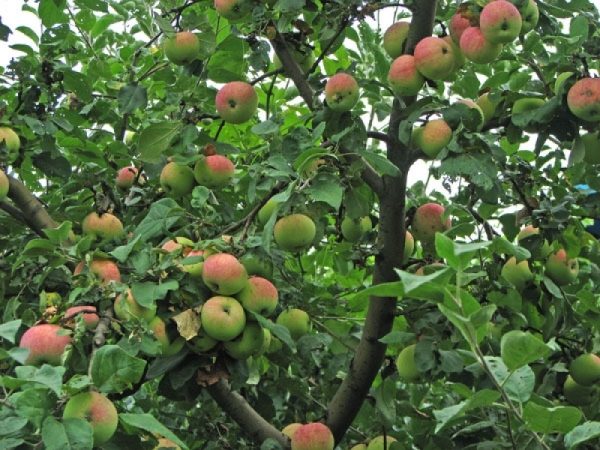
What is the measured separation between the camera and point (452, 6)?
9.14ft

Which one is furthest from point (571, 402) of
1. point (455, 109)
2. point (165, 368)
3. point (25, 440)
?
point (25, 440)

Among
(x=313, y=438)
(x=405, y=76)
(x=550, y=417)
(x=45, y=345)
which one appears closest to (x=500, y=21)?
(x=405, y=76)

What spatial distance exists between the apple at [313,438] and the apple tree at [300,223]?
Answer: 2 centimetres

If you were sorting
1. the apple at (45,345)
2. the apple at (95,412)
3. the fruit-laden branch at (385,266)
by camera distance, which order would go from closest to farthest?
1. the apple at (95,412)
2. the apple at (45,345)
3. the fruit-laden branch at (385,266)

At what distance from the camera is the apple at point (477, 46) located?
2344 mm

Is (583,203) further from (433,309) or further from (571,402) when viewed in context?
(571,402)

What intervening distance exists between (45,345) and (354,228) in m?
1.18

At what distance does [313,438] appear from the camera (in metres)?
2.55

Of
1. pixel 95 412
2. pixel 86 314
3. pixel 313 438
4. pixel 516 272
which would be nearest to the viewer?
pixel 95 412

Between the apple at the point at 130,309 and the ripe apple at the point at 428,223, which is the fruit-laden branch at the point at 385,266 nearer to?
the ripe apple at the point at 428,223

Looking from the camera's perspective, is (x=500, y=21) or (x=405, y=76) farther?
(x=405, y=76)

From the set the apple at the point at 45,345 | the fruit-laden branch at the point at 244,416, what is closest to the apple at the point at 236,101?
the fruit-laden branch at the point at 244,416

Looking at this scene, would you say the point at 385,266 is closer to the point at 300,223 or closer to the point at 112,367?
the point at 300,223

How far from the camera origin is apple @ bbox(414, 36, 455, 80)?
235 centimetres
